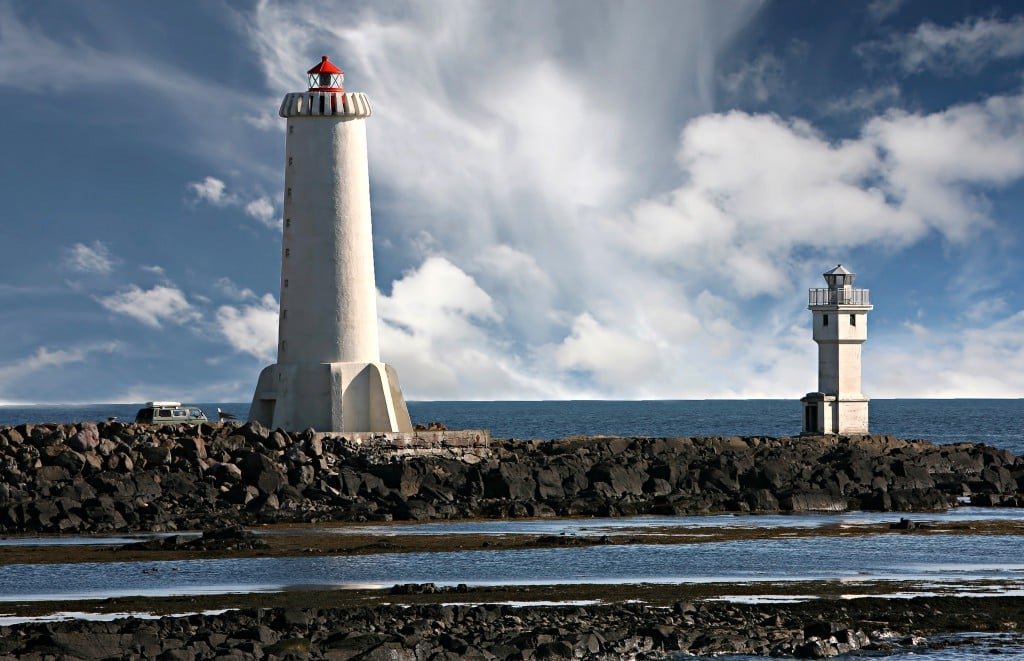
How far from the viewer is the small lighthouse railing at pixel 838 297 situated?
44531 mm

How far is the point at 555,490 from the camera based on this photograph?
31438mm

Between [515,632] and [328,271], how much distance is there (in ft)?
58.2

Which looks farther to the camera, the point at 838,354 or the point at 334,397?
the point at 838,354

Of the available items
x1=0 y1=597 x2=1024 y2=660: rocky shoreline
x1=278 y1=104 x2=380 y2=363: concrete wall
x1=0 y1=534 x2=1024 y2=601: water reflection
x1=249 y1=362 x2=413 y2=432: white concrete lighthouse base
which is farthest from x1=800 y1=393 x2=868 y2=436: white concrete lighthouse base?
x1=0 y1=597 x2=1024 y2=660: rocky shoreline

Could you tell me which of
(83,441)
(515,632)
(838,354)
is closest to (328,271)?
(83,441)

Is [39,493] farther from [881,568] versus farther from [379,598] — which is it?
[881,568]

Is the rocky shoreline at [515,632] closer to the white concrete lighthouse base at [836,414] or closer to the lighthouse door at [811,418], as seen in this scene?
the white concrete lighthouse base at [836,414]

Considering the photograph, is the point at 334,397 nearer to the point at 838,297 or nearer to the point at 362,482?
the point at 362,482

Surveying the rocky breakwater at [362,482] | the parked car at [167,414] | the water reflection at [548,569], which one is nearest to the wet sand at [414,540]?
the water reflection at [548,569]

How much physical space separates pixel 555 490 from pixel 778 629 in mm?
15146

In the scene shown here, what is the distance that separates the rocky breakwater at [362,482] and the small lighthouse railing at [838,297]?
27.3ft

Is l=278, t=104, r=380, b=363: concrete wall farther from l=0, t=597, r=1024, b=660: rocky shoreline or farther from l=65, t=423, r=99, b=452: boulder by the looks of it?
l=0, t=597, r=1024, b=660: rocky shoreline

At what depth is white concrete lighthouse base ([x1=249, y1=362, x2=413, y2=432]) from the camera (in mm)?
32750

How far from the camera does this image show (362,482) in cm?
3011
